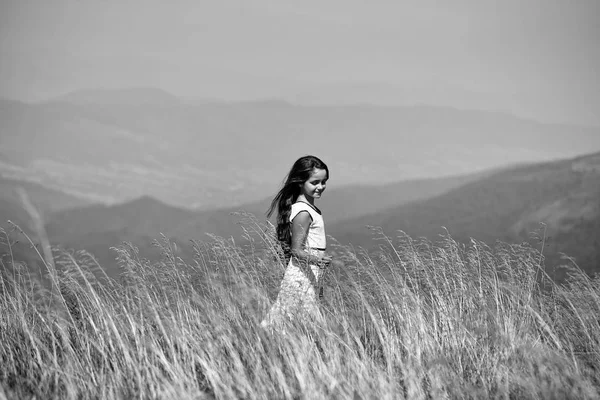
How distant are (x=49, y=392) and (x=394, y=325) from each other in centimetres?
207

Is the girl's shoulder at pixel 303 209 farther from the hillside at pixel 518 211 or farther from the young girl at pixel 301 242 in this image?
the hillside at pixel 518 211

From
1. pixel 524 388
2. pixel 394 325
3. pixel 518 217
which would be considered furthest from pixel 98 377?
pixel 518 217

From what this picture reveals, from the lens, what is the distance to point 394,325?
4.07 m

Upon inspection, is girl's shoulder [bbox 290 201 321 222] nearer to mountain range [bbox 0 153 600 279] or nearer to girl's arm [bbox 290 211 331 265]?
girl's arm [bbox 290 211 331 265]

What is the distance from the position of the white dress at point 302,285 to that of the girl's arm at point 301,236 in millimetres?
27

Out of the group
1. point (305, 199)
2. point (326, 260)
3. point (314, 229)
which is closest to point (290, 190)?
point (305, 199)

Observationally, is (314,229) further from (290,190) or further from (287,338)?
(287,338)

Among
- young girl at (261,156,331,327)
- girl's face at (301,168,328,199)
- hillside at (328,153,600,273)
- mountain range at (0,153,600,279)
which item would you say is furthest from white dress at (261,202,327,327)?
hillside at (328,153,600,273)

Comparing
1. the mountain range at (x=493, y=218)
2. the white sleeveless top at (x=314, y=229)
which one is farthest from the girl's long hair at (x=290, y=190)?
the mountain range at (x=493, y=218)

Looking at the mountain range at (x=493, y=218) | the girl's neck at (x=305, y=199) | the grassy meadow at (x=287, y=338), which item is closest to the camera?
the grassy meadow at (x=287, y=338)

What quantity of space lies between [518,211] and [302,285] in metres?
103

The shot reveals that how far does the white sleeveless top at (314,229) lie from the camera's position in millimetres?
4172

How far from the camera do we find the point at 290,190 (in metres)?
4.36

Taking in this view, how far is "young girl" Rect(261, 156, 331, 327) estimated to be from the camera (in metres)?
3.94
